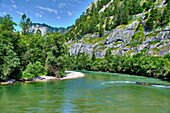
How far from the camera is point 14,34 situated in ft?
142

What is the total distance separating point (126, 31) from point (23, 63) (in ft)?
407

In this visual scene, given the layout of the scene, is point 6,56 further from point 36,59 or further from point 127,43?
point 127,43

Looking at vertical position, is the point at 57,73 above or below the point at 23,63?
below

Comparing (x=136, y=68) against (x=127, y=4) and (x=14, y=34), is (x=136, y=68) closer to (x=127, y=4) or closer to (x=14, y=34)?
(x=14, y=34)

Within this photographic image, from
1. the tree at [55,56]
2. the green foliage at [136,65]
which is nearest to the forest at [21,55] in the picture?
the tree at [55,56]

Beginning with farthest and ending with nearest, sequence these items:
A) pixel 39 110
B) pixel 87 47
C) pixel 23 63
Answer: pixel 87 47 → pixel 23 63 → pixel 39 110

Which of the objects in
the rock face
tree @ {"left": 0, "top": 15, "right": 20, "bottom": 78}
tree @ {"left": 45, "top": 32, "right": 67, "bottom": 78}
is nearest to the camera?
tree @ {"left": 0, "top": 15, "right": 20, "bottom": 78}

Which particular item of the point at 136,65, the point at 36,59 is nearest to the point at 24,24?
the point at 36,59

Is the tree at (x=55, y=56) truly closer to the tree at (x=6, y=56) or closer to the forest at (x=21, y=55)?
the forest at (x=21, y=55)

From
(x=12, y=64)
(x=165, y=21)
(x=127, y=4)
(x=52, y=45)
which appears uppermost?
(x=127, y=4)

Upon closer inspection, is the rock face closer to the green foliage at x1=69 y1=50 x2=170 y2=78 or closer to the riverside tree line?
the green foliage at x1=69 y1=50 x2=170 y2=78

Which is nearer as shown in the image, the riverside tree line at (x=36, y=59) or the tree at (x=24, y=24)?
the riverside tree line at (x=36, y=59)

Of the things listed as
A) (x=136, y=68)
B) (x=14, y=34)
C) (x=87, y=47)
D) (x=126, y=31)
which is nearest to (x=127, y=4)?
(x=126, y=31)

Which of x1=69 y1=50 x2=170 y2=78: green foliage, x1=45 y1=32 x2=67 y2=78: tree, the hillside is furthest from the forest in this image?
the hillside
